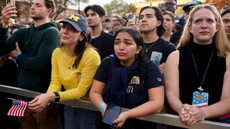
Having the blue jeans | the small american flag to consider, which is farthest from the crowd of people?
the small american flag

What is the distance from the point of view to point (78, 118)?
88.7 inches

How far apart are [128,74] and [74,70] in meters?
0.73

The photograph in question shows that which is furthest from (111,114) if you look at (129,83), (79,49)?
(79,49)

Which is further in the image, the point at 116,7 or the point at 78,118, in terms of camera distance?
the point at 116,7

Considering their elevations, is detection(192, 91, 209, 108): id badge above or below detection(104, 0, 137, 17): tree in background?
below

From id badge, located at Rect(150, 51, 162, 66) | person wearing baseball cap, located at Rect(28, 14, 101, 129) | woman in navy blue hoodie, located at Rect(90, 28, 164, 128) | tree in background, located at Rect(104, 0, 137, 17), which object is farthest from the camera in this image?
tree in background, located at Rect(104, 0, 137, 17)

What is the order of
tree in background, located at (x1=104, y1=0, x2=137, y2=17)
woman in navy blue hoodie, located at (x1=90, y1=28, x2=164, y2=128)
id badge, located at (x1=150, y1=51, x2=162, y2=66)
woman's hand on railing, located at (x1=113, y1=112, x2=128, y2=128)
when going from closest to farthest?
woman's hand on railing, located at (x1=113, y1=112, x2=128, y2=128)
woman in navy blue hoodie, located at (x1=90, y1=28, x2=164, y2=128)
id badge, located at (x1=150, y1=51, x2=162, y2=66)
tree in background, located at (x1=104, y1=0, x2=137, y2=17)

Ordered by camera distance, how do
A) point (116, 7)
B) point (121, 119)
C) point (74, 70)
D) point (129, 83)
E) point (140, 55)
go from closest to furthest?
point (121, 119) → point (129, 83) → point (140, 55) → point (74, 70) → point (116, 7)

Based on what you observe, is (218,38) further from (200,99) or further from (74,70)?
(74,70)

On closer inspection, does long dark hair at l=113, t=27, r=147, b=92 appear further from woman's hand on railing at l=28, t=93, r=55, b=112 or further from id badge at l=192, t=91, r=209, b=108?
woman's hand on railing at l=28, t=93, r=55, b=112

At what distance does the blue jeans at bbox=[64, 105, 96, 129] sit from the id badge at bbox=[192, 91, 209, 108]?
3.52ft

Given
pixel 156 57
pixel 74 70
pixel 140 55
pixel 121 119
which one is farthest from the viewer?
pixel 156 57

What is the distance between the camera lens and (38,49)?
8.52 ft

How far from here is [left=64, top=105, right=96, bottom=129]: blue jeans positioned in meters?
2.14
